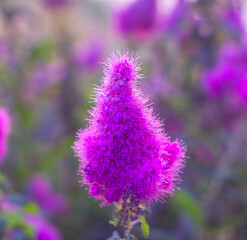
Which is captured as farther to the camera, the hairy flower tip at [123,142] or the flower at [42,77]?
the flower at [42,77]

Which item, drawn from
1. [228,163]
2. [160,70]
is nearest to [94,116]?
[228,163]

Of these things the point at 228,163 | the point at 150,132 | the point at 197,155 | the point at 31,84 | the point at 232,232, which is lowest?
the point at 150,132

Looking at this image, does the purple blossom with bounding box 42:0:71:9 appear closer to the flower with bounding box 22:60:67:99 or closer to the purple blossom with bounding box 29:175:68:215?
the flower with bounding box 22:60:67:99

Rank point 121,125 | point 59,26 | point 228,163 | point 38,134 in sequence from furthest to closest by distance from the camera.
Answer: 1. point 59,26
2. point 38,134
3. point 228,163
4. point 121,125

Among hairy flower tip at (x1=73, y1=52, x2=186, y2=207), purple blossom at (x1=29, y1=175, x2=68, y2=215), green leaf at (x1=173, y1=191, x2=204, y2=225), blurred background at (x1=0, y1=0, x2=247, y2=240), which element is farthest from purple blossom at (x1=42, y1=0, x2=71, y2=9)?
hairy flower tip at (x1=73, y1=52, x2=186, y2=207)

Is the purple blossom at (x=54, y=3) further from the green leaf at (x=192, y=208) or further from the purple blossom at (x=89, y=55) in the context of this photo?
the green leaf at (x=192, y=208)

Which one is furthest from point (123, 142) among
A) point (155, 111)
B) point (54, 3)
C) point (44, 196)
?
point (54, 3)

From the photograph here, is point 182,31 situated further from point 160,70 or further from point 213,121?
point 213,121

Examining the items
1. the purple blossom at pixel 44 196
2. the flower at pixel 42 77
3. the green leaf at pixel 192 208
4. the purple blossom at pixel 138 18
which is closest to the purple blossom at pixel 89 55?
the flower at pixel 42 77
